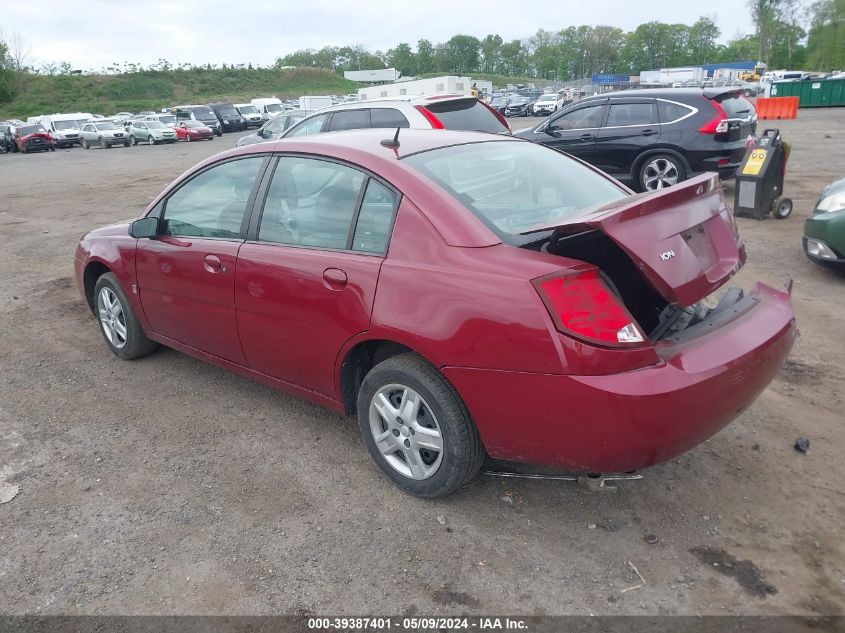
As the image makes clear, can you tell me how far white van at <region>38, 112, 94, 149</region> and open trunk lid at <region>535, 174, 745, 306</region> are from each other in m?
39.6

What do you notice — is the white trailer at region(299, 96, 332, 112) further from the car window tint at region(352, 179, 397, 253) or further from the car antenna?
the car window tint at region(352, 179, 397, 253)

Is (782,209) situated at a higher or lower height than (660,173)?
lower

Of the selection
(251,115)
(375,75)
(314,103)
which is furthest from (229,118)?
(375,75)

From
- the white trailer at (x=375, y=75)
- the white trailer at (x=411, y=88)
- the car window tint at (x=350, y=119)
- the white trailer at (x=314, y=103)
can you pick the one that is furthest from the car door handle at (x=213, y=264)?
the white trailer at (x=375, y=75)

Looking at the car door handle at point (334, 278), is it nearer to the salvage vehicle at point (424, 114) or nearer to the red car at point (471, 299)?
the red car at point (471, 299)

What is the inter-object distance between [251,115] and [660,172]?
1476 inches

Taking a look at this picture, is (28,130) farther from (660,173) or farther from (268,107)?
(660,173)

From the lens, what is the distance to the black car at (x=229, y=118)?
134ft

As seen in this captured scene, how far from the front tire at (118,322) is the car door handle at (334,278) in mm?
2173

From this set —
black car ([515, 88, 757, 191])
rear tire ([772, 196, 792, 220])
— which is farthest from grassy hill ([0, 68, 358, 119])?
rear tire ([772, 196, 792, 220])

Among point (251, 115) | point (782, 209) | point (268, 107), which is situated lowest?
point (782, 209)

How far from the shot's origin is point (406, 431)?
3.12 metres

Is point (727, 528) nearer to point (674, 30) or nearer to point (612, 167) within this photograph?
point (612, 167)

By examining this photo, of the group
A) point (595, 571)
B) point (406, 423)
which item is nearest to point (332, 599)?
point (406, 423)
